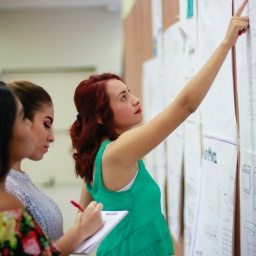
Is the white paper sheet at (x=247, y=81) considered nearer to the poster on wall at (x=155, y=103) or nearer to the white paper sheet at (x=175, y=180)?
the white paper sheet at (x=175, y=180)

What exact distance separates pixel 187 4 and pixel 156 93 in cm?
94

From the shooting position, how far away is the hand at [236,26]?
3.87 ft

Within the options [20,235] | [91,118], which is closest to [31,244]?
[20,235]

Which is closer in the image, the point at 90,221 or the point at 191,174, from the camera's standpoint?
the point at 90,221

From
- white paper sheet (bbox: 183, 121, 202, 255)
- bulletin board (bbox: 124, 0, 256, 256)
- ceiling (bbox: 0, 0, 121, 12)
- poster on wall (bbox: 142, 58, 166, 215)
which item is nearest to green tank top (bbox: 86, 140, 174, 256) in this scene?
bulletin board (bbox: 124, 0, 256, 256)

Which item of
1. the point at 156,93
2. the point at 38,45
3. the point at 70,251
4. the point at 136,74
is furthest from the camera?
the point at 38,45

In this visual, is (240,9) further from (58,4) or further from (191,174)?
(58,4)

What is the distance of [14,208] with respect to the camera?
87 cm

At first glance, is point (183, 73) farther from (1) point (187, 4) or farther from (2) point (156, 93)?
(2) point (156, 93)

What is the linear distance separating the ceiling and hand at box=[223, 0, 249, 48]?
4.40 metres

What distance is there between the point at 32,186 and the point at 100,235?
0.30 m

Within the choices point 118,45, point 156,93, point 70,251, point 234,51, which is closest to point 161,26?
point 156,93

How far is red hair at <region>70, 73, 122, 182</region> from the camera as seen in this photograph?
1.38 m

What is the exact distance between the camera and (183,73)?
192cm
